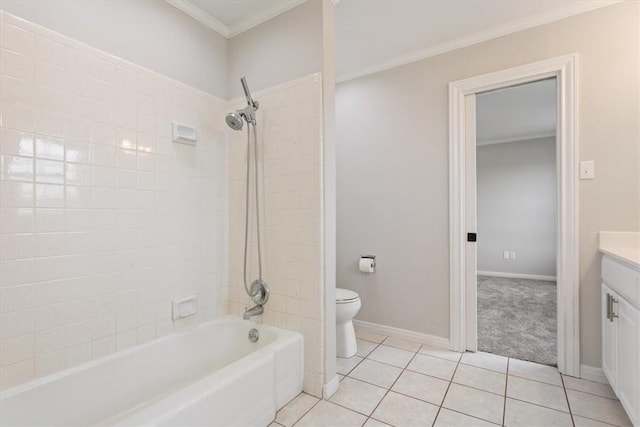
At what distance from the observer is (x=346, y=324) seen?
2324 millimetres

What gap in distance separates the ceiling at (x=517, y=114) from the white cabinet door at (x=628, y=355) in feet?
6.96

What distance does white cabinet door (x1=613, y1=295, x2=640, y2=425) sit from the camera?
1316mm

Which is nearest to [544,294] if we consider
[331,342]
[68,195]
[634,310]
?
[634,310]

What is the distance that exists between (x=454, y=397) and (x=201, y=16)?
9.20 ft

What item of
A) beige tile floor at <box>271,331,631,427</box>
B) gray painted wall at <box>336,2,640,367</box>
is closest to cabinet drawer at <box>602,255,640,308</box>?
gray painted wall at <box>336,2,640,367</box>

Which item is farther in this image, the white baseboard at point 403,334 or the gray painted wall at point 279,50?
the white baseboard at point 403,334

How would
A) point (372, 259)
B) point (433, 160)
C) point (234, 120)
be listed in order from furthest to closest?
1. point (372, 259)
2. point (433, 160)
3. point (234, 120)

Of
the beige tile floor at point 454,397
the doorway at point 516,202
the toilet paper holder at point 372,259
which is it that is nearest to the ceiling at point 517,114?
the doorway at point 516,202

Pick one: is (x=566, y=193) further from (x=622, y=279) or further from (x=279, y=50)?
(x=279, y=50)

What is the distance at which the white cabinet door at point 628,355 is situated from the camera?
132 centimetres

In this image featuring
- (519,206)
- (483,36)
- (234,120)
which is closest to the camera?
(234,120)

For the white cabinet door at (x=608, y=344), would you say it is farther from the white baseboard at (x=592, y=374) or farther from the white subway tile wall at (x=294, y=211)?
the white subway tile wall at (x=294, y=211)

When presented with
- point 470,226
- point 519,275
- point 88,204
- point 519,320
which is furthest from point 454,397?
point 519,275

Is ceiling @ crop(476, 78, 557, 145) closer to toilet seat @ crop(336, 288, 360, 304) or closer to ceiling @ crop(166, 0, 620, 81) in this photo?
ceiling @ crop(166, 0, 620, 81)
